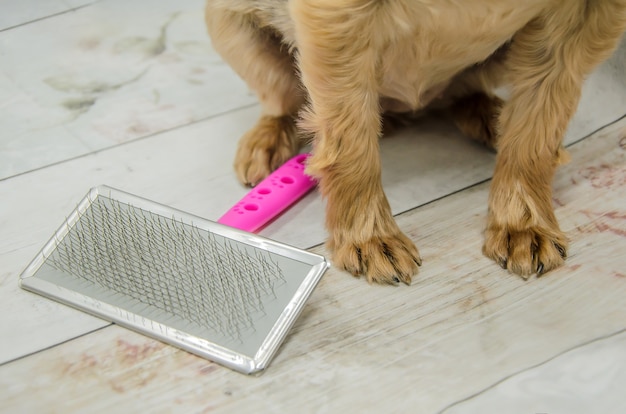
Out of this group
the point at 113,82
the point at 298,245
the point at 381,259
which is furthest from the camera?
the point at 113,82

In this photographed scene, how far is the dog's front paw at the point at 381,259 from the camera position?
138cm

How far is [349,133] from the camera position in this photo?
1320mm

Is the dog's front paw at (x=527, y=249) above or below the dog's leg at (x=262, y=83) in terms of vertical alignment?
below

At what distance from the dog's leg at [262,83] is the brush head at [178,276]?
0.84 feet

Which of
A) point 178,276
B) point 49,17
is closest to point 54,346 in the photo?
point 178,276

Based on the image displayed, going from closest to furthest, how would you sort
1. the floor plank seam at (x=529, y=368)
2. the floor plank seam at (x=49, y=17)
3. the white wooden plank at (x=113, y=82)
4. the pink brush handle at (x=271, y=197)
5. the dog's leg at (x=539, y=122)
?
the floor plank seam at (x=529, y=368) → the dog's leg at (x=539, y=122) → the pink brush handle at (x=271, y=197) → the white wooden plank at (x=113, y=82) → the floor plank seam at (x=49, y=17)

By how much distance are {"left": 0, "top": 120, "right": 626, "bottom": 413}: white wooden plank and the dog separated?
0.17 ft

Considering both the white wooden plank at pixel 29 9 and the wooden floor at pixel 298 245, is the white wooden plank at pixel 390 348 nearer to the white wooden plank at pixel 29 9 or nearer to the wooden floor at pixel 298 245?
the wooden floor at pixel 298 245

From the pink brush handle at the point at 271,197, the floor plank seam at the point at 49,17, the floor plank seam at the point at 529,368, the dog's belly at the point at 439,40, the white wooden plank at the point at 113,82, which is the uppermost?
the dog's belly at the point at 439,40

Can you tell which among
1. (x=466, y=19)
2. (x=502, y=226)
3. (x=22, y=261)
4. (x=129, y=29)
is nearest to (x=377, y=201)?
(x=502, y=226)

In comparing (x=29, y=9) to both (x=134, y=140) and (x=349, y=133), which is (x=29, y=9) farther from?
(x=349, y=133)

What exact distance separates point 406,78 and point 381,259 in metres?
0.33

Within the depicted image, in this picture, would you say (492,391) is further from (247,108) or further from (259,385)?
(247,108)

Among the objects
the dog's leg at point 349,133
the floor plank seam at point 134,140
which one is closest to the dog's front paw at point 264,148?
the floor plank seam at point 134,140
